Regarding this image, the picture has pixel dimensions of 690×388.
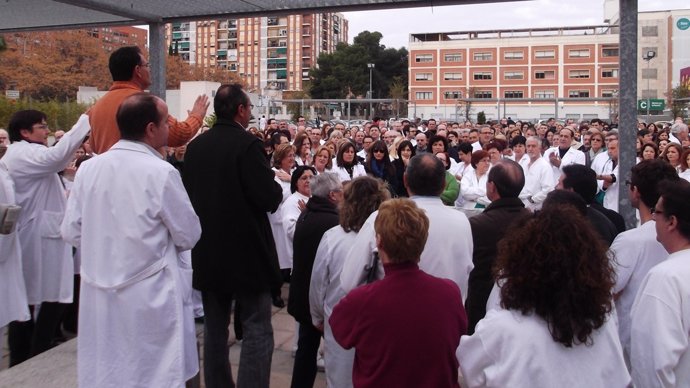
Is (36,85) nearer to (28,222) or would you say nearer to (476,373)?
(28,222)

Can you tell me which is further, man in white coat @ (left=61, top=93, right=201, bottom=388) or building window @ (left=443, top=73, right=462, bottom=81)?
building window @ (left=443, top=73, right=462, bottom=81)

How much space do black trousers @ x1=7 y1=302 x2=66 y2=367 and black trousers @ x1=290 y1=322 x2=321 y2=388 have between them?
7.63 feet

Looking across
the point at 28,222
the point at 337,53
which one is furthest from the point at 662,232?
the point at 337,53

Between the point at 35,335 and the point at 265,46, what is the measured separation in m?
152

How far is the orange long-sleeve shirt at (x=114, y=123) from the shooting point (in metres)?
3.96

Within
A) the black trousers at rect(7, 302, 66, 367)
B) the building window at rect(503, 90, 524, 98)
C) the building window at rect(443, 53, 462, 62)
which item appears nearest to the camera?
the black trousers at rect(7, 302, 66, 367)

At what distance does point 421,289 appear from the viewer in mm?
2875

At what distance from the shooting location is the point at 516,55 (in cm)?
8838

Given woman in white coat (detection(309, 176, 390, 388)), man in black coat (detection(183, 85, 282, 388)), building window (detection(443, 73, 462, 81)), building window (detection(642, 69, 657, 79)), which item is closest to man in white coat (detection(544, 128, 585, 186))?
woman in white coat (detection(309, 176, 390, 388))

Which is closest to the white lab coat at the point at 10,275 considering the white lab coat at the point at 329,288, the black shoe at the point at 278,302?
the white lab coat at the point at 329,288

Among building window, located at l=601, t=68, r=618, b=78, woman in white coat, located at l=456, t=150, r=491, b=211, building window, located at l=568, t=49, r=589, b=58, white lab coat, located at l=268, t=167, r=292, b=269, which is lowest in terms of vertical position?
white lab coat, located at l=268, t=167, r=292, b=269

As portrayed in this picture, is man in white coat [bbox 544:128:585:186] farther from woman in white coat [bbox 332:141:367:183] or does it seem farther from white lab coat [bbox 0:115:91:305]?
white lab coat [bbox 0:115:91:305]

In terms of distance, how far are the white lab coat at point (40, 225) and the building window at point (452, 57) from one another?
89.0 m

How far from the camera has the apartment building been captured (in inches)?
3346
